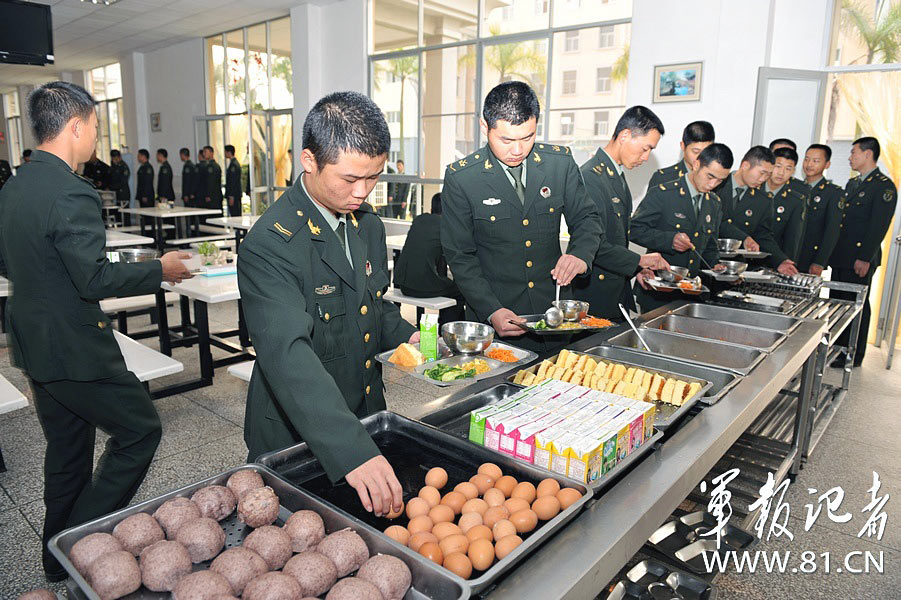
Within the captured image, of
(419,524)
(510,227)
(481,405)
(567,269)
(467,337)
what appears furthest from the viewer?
(510,227)

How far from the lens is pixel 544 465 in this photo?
1.12 metres

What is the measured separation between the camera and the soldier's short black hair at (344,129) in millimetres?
1135

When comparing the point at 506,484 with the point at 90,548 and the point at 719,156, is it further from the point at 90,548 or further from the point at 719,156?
the point at 719,156

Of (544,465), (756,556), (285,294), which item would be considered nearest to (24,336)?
(285,294)

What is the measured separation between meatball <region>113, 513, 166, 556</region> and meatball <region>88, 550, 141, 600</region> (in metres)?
0.04

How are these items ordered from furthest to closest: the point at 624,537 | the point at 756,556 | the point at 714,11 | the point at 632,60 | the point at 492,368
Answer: the point at 632,60 < the point at 714,11 < the point at 756,556 < the point at 492,368 < the point at 624,537

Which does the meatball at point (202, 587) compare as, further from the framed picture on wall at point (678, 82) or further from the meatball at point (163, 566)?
the framed picture on wall at point (678, 82)

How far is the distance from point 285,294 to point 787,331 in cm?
188

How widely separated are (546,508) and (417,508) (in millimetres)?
210

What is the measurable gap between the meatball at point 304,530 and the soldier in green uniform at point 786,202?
15.4 feet

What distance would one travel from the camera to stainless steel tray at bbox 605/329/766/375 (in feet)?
6.42

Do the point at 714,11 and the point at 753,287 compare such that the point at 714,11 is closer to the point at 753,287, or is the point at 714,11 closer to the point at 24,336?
the point at 753,287

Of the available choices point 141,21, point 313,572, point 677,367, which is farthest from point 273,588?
point 141,21

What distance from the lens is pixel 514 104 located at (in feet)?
6.68
